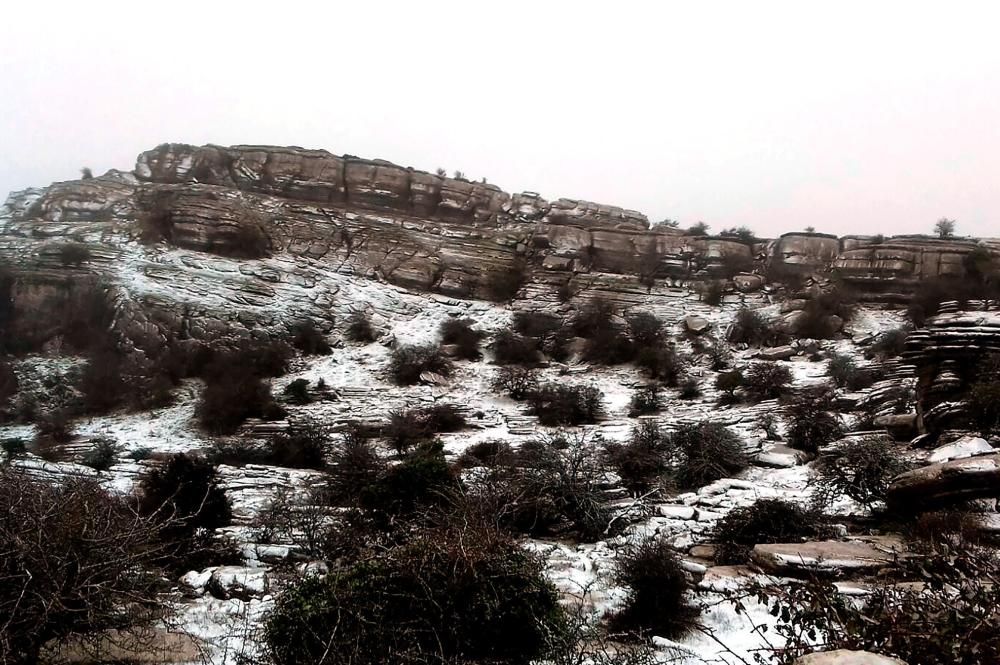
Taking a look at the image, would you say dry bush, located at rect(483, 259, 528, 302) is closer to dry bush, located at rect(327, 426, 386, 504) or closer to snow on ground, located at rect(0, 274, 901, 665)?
snow on ground, located at rect(0, 274, 901, 665)

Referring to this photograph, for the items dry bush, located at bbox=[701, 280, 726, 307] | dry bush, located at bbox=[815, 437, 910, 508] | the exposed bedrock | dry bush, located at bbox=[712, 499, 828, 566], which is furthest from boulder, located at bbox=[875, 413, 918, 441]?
dry bush, located at bbox=[701, 280, 726, 307]

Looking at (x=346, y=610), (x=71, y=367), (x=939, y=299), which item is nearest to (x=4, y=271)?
(x=71, y=367)

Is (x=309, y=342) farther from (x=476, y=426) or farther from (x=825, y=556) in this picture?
(x=825, y=556)

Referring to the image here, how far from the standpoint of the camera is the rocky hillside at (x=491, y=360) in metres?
6.62

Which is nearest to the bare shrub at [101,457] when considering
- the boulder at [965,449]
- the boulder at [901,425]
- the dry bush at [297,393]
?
the dry bush at [297,393]

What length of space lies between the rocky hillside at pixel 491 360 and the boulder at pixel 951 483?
0.11 ft

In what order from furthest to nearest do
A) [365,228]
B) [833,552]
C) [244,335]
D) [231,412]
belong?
1. [365,228]
2. [244,335]
3. [231,412]
4. [833,552]

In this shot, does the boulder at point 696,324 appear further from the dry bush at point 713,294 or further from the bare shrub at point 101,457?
the bare shrub at point 101,457

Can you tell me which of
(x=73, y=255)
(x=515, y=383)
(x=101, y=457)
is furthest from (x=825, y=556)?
(x=73, y=255)

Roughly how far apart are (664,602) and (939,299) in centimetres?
2060

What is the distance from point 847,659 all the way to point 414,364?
1633 centimetres

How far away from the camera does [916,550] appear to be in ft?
16.8

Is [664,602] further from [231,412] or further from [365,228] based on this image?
[365,228]

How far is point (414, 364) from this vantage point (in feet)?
59.7
